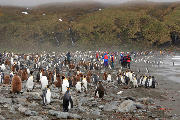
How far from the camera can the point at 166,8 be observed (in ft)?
378

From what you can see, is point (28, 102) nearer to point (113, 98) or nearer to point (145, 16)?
point (113, 98)

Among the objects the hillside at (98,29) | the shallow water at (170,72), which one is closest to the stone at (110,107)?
the shallow water at (170,72)

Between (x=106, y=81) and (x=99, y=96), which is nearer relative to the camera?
(x=99, y=96)

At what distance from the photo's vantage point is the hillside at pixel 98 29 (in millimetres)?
93375

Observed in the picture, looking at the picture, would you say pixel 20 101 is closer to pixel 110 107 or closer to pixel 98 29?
pixel 110 107

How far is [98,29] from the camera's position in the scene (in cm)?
10112

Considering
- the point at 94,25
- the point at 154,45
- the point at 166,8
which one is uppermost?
the point at 166,8

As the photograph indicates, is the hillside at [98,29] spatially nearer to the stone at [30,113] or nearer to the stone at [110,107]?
the stone at [110,107]

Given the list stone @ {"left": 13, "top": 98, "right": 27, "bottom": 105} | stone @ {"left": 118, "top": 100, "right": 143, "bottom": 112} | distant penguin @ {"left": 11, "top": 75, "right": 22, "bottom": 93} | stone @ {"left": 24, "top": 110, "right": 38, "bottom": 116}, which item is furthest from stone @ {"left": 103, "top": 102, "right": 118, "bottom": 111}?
distant penguin @ {"left": 11, "top": 75, "right": 22, "bottom": 93}

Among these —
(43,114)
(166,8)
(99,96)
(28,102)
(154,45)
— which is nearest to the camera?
(43,114)

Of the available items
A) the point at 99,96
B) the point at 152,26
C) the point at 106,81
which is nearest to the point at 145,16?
the point at 152,26

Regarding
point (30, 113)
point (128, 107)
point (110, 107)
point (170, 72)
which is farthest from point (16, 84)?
point (170, 72)

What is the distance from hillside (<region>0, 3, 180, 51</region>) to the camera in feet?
306

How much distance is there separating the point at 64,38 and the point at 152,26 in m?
35.3
